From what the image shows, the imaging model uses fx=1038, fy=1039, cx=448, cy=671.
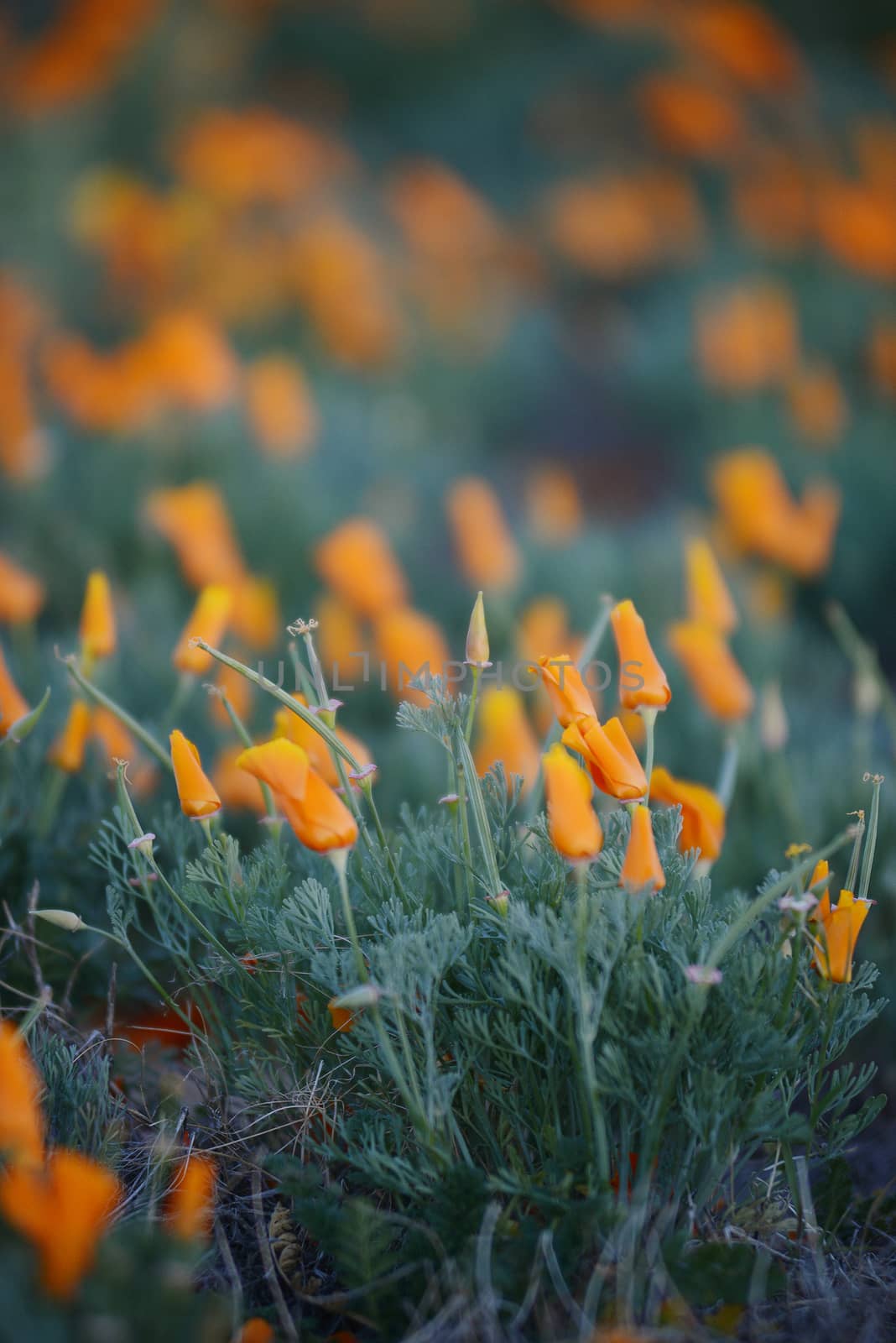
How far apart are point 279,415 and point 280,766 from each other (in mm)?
2173

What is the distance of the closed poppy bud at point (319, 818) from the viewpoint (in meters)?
0.89

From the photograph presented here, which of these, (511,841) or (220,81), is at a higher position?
(511,841)

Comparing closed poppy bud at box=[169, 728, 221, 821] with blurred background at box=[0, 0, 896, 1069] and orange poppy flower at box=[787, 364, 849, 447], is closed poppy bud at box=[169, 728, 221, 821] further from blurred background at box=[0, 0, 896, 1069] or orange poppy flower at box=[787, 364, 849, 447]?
orange poppy flower at box=[787, 364, 849, 447]

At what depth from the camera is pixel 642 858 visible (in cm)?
92

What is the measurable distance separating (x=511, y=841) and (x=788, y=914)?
0.29m

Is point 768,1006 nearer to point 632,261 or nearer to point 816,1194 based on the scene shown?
point 816,1194

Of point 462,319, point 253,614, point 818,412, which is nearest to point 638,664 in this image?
point 253,614

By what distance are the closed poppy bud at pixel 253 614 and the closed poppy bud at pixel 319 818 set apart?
112 centimetres

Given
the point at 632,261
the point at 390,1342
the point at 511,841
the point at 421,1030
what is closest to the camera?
the point at 390,1342

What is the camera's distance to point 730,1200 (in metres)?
0.98

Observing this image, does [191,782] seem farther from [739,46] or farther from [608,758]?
[739,46]

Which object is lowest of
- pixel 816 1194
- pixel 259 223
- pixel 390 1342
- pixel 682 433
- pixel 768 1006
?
pixel 259 223

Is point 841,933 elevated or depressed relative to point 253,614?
elevated

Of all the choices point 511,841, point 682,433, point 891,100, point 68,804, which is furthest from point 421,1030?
point 891,100
